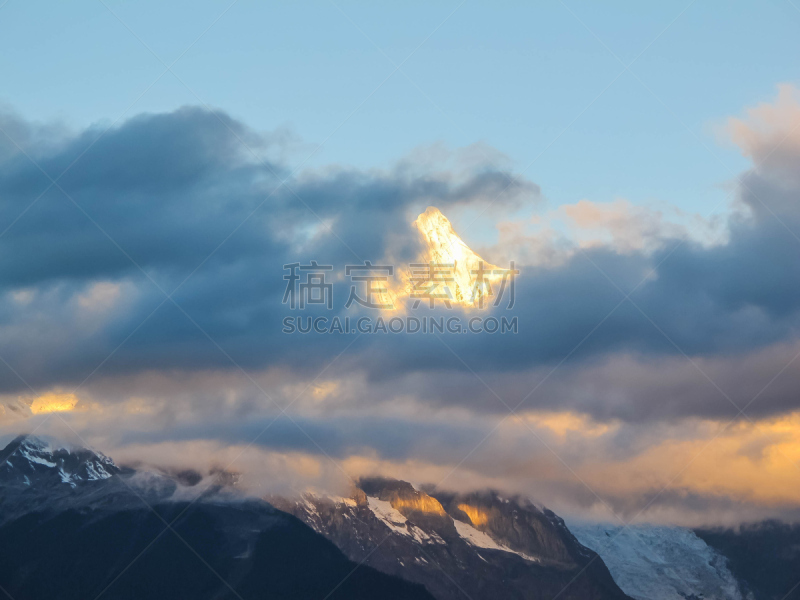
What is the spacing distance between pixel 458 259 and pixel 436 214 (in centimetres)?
860

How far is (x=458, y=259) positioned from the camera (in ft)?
486

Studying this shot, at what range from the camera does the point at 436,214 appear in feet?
499
